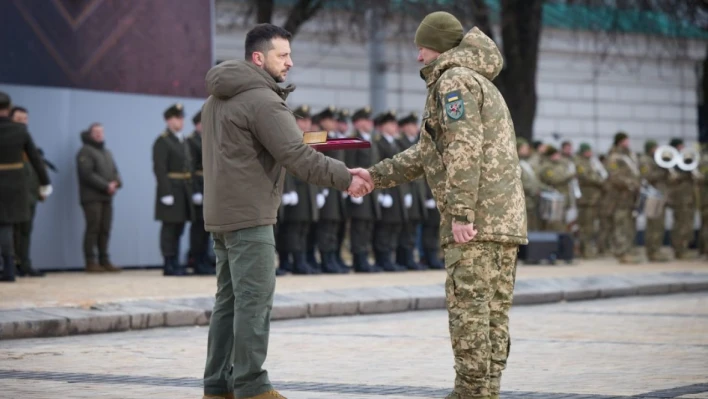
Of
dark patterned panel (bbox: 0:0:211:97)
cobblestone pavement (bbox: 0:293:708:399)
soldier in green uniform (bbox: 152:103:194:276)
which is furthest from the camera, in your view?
dark patterned panel (bbox: 0:0:211:97)

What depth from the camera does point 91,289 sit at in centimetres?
1486

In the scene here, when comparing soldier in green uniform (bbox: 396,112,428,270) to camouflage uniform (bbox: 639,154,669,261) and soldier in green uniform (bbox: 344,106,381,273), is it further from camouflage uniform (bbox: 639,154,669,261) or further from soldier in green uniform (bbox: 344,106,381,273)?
camouflage uniform (bbox: 639,154,669,261)

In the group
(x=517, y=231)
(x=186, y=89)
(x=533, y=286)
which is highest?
(x=186, y=89)

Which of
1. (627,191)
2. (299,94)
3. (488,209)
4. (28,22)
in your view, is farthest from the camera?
(299,94)

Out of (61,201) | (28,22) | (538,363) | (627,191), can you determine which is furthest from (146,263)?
(538,363)

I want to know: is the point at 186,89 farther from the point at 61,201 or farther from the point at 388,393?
the point at 388,393

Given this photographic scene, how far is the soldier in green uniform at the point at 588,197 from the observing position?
85.0ft

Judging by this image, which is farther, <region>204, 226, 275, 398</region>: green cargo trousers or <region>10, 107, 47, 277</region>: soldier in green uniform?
<region>10, 107, 47, 277</region>: soldier in green uniform

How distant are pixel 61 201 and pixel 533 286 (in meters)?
6.10

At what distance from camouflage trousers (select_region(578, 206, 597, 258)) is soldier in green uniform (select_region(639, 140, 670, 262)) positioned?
55.7 inches

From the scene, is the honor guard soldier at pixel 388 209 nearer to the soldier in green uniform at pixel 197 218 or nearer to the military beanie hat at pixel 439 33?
the soldier in green uniform at pixel 197 218

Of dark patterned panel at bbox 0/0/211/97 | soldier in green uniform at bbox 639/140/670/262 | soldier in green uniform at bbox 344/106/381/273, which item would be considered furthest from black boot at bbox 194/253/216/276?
soldier in green uniform at bbox 639/140/670/262

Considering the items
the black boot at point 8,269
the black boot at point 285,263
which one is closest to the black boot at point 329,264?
the black boot at point 285,263

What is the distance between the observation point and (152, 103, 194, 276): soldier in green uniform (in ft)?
57.9
